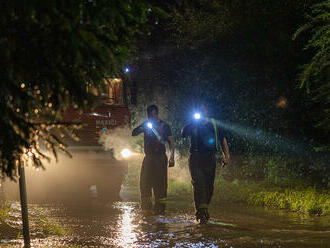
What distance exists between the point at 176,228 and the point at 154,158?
8.04 feet

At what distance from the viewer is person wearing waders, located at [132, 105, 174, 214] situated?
11.6 metres

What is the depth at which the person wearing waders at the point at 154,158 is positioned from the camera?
1159 centimetres

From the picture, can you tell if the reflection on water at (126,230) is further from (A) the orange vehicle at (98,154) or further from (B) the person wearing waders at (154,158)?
(A) the orange vehicle at (98,154)

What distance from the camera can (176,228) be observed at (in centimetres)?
966

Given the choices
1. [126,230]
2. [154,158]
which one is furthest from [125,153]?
[126,230]

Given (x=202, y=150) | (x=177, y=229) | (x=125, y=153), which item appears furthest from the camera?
(x=125, y=153)

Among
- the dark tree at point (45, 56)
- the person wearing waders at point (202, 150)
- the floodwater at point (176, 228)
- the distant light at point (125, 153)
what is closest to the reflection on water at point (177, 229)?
the floodwater at point (176, 228)

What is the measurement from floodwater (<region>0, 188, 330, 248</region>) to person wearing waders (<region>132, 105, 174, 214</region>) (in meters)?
0.38

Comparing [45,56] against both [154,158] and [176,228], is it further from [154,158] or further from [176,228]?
[154,158]

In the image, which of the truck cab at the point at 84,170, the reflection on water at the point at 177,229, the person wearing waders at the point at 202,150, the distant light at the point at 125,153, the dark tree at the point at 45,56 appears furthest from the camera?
the truck cab at the point at 84,170

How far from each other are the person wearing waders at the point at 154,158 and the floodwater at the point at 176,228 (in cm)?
38

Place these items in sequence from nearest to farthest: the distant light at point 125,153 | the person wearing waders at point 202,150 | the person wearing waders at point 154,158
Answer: the person wearing waders at point 202,150 → the person wearing waders at point 154,158 → the distant light at point 125,153

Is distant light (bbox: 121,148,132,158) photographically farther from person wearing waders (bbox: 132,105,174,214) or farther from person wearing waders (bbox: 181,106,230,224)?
person wearing waders (bbox: 181,106,230,224)

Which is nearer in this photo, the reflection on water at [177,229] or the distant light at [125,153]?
the reflection on water at [177,229]
